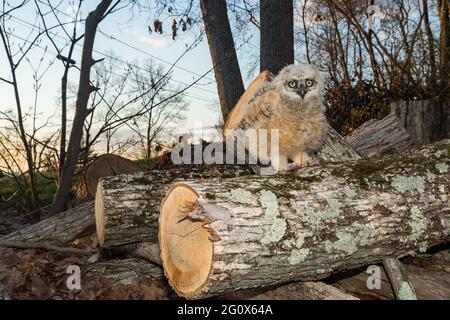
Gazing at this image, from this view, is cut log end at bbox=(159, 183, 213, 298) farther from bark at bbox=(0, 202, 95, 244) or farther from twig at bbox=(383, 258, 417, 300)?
bark at bbox=(0, 202, 95, 244)

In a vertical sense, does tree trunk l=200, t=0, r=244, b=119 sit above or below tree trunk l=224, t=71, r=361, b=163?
above

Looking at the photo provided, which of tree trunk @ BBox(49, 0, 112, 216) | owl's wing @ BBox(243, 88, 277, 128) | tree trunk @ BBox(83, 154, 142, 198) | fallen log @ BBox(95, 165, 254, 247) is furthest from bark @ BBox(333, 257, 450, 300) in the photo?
tree trunk @ BBox(49, 0, 112, 216)

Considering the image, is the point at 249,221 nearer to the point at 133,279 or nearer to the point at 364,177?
the point at 364,177

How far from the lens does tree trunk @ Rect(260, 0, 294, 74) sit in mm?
5648

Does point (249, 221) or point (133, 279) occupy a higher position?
point (249, 221)

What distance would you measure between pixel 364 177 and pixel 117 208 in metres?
2.11

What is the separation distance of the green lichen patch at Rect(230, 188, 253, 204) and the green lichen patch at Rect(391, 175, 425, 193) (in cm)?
113

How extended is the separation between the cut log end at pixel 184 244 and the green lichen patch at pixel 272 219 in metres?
0.33

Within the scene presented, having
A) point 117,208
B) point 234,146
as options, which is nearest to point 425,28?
point 234,146

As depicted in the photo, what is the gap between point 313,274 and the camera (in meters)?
2.44

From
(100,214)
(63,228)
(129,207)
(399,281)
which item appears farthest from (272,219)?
(63,228)

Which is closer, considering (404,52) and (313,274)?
(313,274)

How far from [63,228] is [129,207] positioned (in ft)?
4.18
